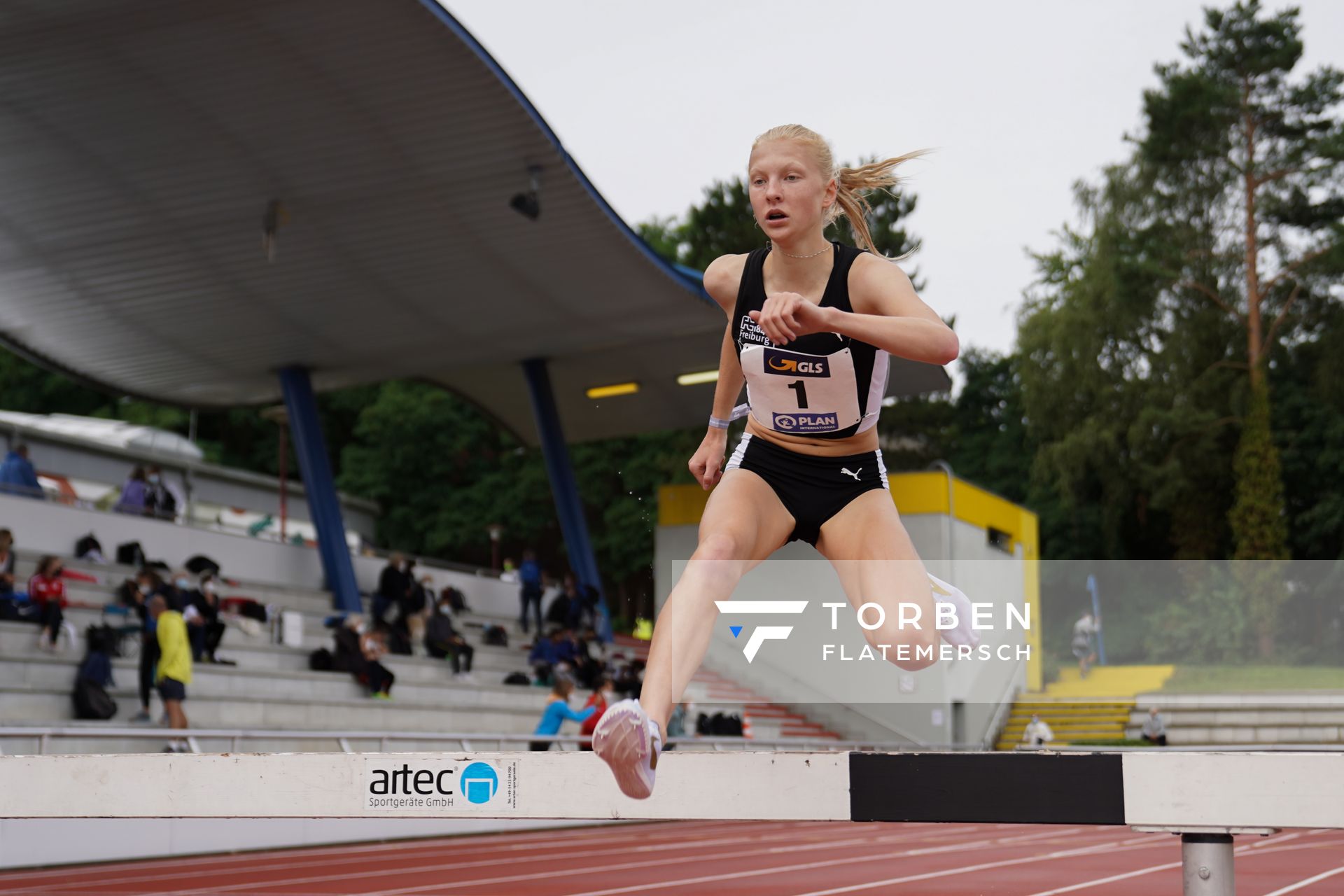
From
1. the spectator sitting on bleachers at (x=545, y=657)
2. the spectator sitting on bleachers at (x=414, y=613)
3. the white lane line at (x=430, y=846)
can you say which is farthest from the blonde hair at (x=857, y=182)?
the spectator sitting on bleachers at (x=414, y=613)

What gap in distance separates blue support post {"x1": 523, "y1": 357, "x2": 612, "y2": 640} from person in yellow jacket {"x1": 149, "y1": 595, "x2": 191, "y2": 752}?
1101cm

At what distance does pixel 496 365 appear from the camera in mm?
25219

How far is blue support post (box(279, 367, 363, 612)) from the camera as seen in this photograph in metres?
22.5

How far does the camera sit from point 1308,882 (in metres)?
10.0

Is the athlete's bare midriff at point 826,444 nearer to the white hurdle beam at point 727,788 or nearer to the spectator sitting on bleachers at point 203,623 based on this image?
the white hurdle beam at point 727,788

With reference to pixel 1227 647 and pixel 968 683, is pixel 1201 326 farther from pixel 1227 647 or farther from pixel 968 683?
pixel 968 683

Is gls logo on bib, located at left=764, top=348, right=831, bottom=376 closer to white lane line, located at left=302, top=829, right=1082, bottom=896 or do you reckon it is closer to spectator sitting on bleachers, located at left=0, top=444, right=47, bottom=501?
white lane line, located at left=302, top=829, right=1082, bottom=896

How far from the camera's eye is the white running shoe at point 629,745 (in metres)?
3.09

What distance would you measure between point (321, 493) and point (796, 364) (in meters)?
20.4

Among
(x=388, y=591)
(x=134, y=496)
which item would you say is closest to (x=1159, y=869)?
(x=388, y=591)

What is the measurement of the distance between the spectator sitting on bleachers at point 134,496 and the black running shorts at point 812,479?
18610 millimetres

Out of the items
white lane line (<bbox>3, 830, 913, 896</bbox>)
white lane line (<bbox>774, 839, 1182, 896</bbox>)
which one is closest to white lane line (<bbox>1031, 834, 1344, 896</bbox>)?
white lane line (<bbox>774, 839, 1182, 896</bbox>)

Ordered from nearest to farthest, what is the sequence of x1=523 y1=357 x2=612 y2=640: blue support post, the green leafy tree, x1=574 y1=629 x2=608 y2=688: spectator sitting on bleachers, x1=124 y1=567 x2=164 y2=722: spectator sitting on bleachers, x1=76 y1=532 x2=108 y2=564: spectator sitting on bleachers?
x1=124 y1=567 x2=164 y2=722: spectator sitting on bleachers < x1=574 y1=629 x2=608 y2=688: spectator sitting on bleachers < x1=76 y1=532 x2=108 y2=564: spectator sitting on bleachers < x1=523 y1=357 x2=612 y2=640: blue support post < the green leafy tree

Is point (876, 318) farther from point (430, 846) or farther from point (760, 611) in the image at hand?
point (430, 846)
